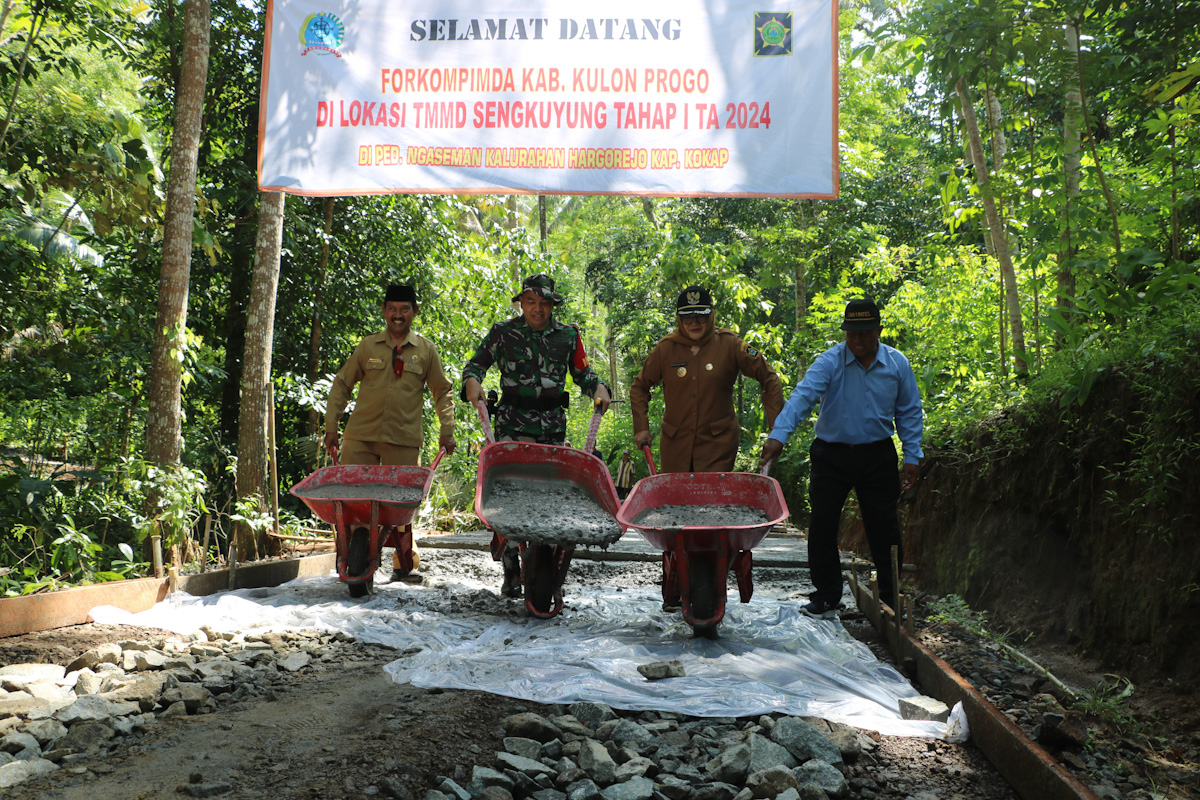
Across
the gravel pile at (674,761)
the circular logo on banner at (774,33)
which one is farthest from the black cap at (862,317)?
the gravel pile at (674,761)

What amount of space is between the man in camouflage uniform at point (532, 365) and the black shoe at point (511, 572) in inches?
27.8

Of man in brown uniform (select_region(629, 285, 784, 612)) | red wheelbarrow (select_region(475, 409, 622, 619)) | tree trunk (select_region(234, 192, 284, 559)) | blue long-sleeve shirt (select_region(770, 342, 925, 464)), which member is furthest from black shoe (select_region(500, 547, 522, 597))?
tree trunk (select_region(234, 192, 284, 559))

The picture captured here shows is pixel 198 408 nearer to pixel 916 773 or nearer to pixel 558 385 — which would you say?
pixel 558 385

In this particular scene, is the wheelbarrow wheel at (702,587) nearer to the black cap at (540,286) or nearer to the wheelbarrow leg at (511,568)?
the wheelbarrow leg at (511,568)

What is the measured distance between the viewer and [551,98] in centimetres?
532

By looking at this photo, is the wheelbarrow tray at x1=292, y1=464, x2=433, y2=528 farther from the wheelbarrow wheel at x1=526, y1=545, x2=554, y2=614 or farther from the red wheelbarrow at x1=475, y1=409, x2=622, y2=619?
the wheelbarrow wheel at x1=526, y1=545, x2=554, y2=614

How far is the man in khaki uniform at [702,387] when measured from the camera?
486cm

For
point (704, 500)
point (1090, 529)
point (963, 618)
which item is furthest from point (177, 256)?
point (1090, 529)

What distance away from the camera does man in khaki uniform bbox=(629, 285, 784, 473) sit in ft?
15.9

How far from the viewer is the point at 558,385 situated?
204 inches

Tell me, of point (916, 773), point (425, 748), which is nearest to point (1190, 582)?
point (916, 773)

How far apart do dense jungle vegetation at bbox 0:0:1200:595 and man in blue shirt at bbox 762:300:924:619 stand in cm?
80

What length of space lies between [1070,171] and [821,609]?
3179mm

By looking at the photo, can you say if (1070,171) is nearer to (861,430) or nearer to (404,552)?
(861,430)
